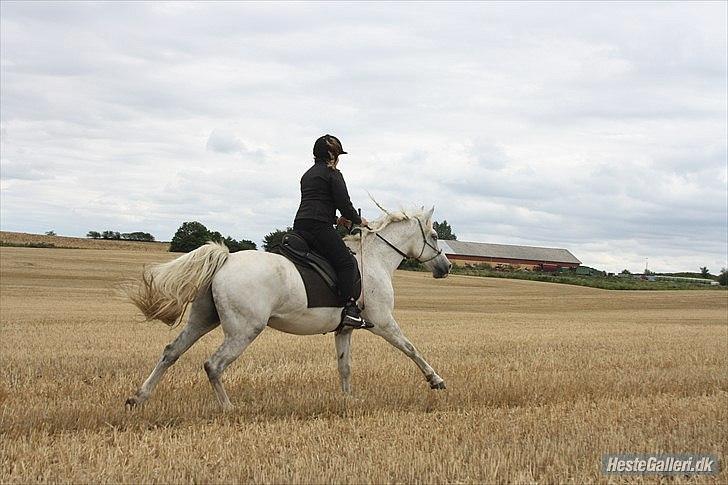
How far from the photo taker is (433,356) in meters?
14.2

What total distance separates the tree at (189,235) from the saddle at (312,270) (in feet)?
125

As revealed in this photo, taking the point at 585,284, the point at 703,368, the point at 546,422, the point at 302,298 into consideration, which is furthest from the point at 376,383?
the point at 585,284

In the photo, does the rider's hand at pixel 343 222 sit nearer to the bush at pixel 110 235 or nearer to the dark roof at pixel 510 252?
the bush at pixel 110 235

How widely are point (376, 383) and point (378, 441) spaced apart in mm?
3708

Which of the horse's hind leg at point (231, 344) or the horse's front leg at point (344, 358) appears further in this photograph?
the horse's front leg at point (344, 358)

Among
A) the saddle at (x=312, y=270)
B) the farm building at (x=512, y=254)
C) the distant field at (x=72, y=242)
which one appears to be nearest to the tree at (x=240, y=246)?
the saddle at (x=312, y=270)

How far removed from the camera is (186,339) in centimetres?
830

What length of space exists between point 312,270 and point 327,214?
25.1 inches

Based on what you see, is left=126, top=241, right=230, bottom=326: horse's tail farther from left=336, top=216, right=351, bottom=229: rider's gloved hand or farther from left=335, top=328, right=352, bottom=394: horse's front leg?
left=335, top=328, right=352, bottom=394: horse's front leg

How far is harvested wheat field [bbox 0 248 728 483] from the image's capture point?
18.8 ft

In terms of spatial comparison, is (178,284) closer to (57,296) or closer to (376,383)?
(376,383)

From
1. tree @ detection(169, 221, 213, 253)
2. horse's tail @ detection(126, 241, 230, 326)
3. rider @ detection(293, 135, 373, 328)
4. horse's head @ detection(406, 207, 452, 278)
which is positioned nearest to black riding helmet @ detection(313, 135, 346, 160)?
rider @ detection(293, 135, 373, 328)

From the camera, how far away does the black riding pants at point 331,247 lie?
8.74 meters

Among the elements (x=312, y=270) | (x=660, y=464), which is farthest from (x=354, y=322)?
(x=660, y=464)
